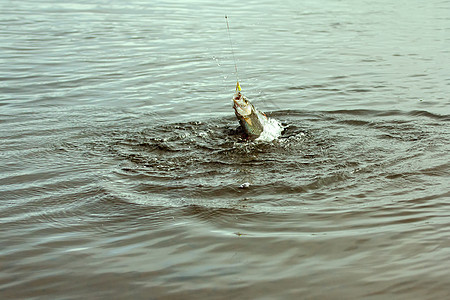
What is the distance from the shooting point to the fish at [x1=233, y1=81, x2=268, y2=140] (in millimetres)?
5848

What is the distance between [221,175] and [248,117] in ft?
2.99

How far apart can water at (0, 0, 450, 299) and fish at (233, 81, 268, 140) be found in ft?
0.53

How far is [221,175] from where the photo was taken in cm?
553

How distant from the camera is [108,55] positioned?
1228 cm

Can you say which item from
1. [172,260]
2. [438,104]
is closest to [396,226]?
[172,260]

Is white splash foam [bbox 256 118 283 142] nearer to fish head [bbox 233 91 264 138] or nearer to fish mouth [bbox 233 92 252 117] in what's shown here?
fish head [bbox 233 91 264 138]

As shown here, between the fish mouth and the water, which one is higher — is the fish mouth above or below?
above

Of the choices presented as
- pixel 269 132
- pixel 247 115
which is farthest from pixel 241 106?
pixel 269 132

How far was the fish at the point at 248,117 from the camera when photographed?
19.2 ft

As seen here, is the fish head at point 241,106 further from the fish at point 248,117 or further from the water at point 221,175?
Result: the water at point 221,175

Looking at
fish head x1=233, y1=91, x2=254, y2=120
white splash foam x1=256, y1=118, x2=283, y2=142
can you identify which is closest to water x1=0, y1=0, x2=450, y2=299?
white splash foam x1=256, y1=118, x2=283, y2=142

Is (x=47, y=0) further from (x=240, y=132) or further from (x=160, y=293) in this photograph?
(x=160, y=293)

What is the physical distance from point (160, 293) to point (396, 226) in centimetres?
191

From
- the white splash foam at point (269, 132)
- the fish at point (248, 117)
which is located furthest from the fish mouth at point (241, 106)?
the white splash foam at point (269, 132)
